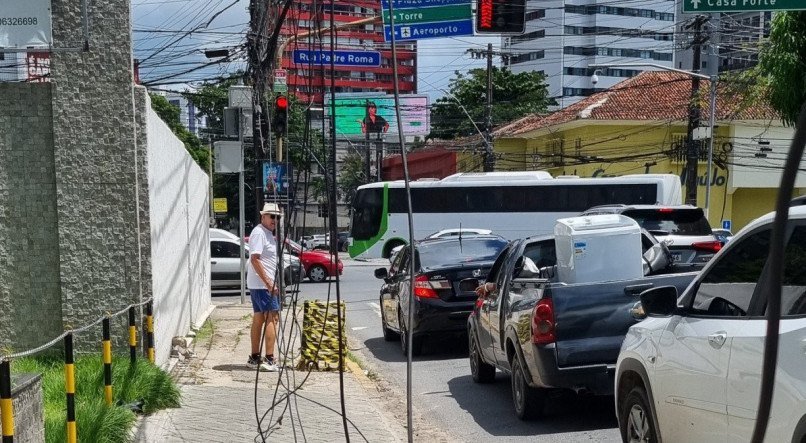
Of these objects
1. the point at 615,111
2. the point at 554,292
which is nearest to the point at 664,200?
the point at 615,111

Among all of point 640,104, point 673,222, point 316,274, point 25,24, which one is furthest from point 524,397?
point 640,104

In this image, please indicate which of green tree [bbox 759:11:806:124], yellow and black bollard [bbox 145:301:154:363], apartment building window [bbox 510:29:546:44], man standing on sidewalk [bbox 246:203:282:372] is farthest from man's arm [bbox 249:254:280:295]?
apartment building window [bbox 510:29:546:44]

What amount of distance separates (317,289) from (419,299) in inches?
587

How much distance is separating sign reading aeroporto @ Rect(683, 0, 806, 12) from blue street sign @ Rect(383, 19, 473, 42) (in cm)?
455

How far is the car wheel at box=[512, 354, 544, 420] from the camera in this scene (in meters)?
7.96

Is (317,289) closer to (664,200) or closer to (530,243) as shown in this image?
(664,200)

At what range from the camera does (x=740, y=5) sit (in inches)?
385

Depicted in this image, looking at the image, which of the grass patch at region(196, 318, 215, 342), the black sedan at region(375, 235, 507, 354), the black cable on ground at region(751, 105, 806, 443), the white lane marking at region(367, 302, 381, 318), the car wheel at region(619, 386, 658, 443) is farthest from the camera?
the white lane marking at region(367, 302, 381, 318)

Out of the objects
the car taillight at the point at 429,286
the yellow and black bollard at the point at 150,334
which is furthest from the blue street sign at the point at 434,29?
the yellow and black bollard at the point at 150,334

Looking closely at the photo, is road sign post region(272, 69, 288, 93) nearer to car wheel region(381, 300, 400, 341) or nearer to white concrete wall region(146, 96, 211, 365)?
white concrete wall region(146, 96, 211, 365)

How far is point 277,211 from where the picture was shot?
9.91m

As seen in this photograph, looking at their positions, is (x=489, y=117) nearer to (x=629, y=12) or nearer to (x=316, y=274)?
(x=316, y=274)

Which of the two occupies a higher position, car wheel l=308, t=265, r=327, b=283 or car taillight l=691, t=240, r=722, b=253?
car taillight l=691, t=240, r=722, b=253

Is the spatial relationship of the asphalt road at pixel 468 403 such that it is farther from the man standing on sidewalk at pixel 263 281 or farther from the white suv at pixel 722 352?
the white suv at pixel 722 352
